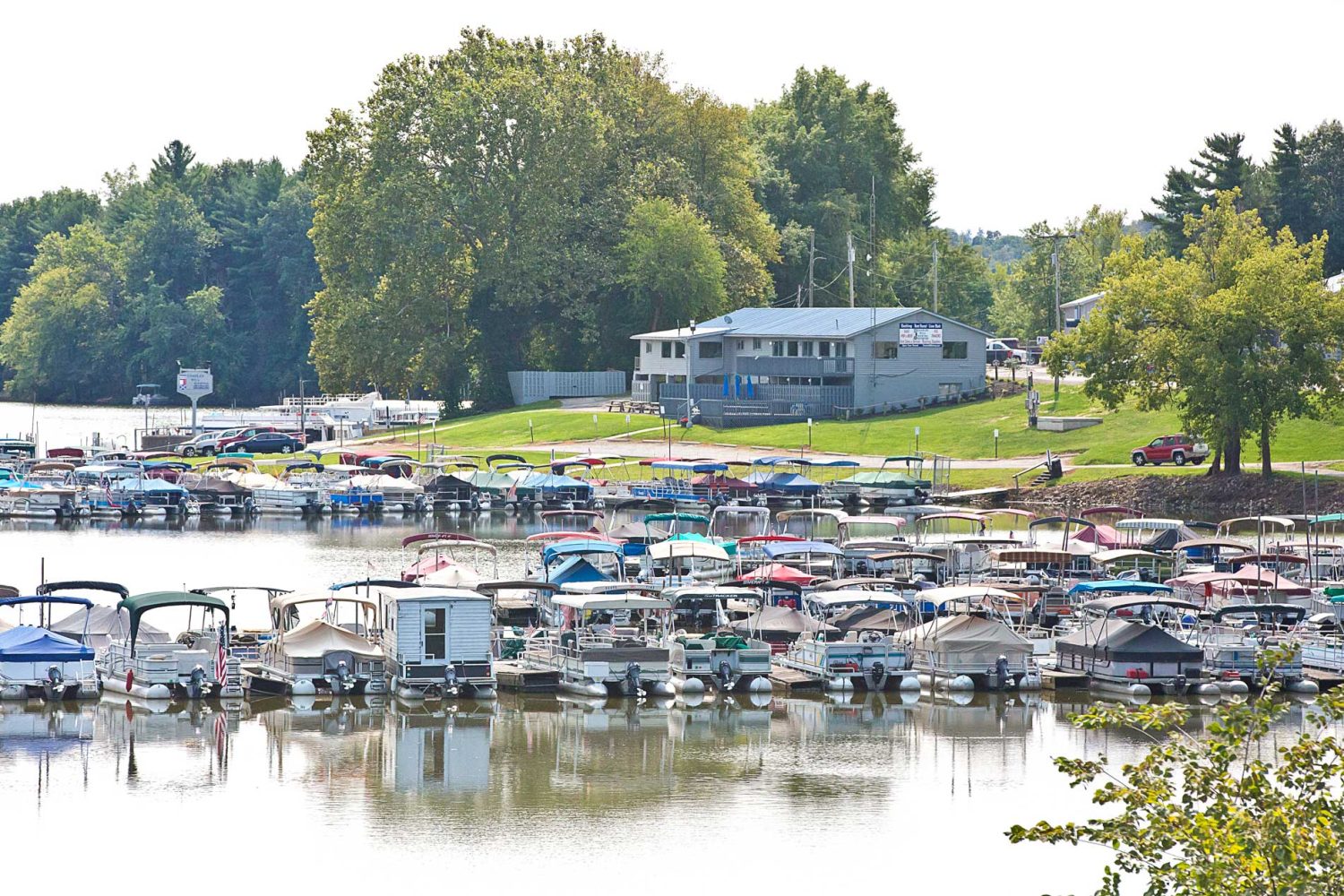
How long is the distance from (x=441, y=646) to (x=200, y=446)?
261 ft

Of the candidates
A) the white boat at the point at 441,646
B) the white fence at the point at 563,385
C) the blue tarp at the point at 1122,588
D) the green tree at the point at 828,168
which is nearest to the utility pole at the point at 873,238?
the green tree at the point at 828,168

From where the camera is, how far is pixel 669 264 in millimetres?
140750

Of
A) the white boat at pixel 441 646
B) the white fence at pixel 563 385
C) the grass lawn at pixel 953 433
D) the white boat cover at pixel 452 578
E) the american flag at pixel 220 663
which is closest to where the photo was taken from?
the american flag at pixel 220 663

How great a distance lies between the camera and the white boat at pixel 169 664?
151ft

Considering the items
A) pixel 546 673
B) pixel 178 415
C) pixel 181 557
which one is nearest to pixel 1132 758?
pixel 546 673

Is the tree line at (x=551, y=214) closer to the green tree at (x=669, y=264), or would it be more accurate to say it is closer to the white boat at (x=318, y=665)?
the green tree at (x=669, y=264)

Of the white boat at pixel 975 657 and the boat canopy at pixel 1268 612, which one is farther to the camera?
the boat canopy at pixel 1268 612

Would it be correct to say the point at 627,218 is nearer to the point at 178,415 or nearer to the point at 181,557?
the point at 178,415

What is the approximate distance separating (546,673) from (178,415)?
136 metres

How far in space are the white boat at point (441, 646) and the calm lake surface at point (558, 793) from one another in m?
0.75

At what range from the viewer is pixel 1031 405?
111938 mm

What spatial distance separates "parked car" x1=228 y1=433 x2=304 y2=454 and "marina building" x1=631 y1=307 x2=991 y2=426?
79.9 ft

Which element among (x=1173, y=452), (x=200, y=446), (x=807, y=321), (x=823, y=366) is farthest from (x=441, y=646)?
(x=807, y=321)

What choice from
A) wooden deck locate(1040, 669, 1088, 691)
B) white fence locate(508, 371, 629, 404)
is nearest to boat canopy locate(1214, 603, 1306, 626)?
wooden deck locate(1040, 669, 1088, 691)
